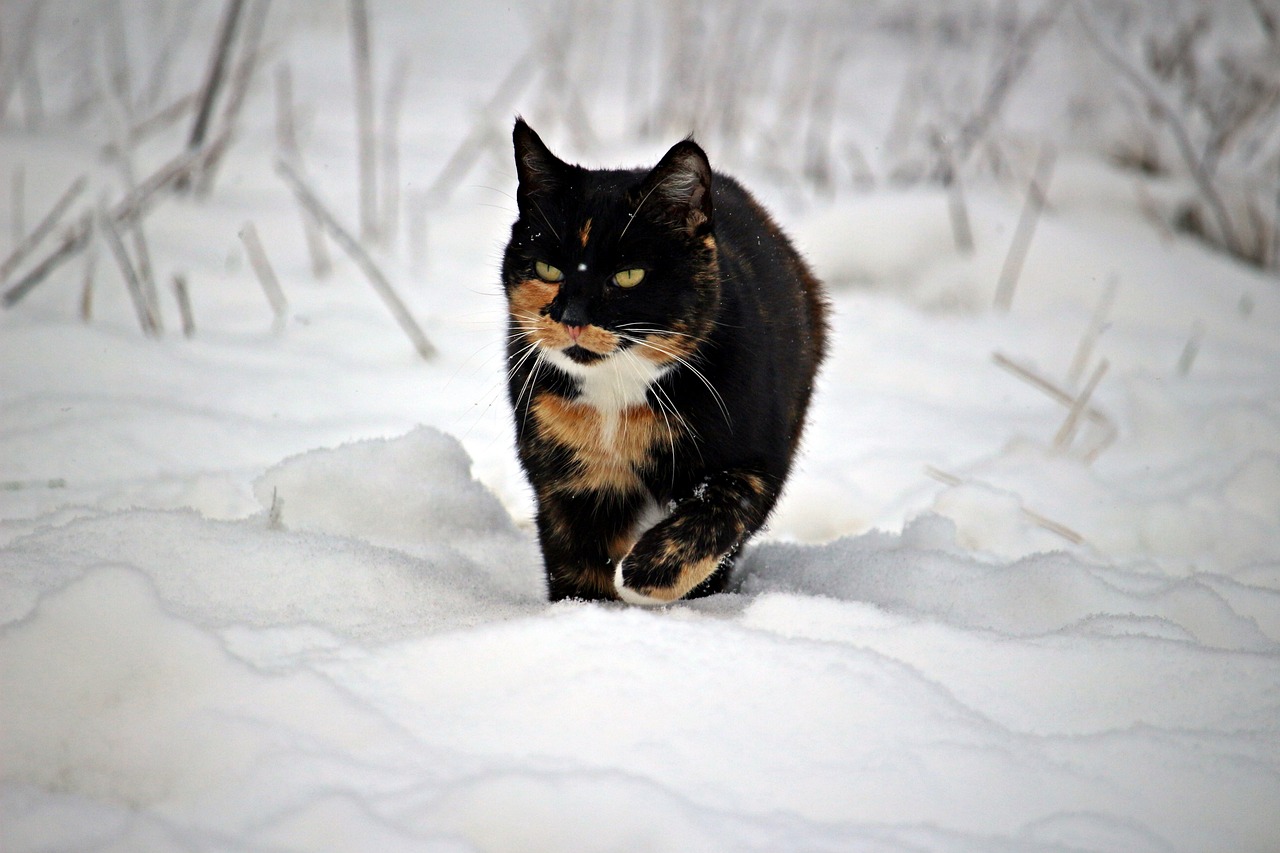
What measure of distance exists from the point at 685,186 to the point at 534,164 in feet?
1.06

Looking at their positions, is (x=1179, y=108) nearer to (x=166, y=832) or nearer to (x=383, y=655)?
(x=383, y=655)

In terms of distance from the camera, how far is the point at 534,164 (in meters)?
2.00

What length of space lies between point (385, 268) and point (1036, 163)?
11.6ft

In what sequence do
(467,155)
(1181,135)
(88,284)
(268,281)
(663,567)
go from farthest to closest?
(467,155), (1181,135), (268,281), (88,284), (663,567)

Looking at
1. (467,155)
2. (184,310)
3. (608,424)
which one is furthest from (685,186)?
(467,155)

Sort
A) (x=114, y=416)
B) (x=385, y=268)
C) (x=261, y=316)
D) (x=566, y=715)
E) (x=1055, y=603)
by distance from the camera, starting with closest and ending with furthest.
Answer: (x=566, y=715) → (x=1055, y=603) → (x=114, y=416) → (x=261, y=316) → (x=385, y=268)

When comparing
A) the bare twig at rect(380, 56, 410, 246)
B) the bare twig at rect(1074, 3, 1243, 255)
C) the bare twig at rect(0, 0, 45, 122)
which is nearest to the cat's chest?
the bare twig at rect(380, 56, 410, 246)

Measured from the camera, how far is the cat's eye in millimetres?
1870

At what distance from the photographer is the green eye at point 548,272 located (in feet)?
6.25

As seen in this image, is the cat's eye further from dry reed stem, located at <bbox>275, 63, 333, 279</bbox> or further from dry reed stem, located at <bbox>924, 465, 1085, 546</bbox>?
dry reed stem, located at <bbox>275, 63, 333, 279</bbox>

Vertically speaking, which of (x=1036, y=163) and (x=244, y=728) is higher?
(x=1036, y=163)

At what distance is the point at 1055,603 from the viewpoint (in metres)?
1.92

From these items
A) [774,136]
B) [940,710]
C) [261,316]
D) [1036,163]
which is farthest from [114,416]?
[1036,163]

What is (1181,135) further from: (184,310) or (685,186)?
A: (184,310)
